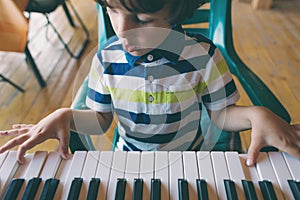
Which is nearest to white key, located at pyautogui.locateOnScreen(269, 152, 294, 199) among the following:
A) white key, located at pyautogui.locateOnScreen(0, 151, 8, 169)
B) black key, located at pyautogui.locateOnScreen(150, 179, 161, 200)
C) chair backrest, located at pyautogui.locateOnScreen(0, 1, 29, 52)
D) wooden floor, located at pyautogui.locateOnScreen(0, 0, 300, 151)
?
black key, located at pyautogui.locateOnScreen(150, 179, 161, 200)

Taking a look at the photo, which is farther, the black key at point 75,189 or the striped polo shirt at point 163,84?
the striped polo shirt at point 163,84

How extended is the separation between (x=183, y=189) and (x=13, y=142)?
365 mm

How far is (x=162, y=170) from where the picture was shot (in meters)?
0.62

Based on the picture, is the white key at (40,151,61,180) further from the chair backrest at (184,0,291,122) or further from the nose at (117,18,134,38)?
the chair backrest at (184,0,291,122)

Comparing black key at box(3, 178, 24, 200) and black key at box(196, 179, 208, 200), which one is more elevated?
black key at box(3, 178, 24, 200)

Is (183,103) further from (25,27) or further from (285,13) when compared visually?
(285,13)

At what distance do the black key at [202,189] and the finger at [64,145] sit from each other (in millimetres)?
271

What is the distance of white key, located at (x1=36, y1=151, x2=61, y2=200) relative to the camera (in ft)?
1.97

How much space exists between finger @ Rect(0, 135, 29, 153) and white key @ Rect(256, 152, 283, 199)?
49cm

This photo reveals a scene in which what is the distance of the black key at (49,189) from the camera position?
570 millimetres

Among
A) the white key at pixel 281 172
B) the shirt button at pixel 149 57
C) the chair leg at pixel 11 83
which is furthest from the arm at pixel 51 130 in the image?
the chair leg at pixel 11 83

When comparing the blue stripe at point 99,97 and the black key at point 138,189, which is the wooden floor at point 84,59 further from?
the black key at point 138,189

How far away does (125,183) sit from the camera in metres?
0.59

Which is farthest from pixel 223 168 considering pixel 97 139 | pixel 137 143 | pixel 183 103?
pixel 97 139
